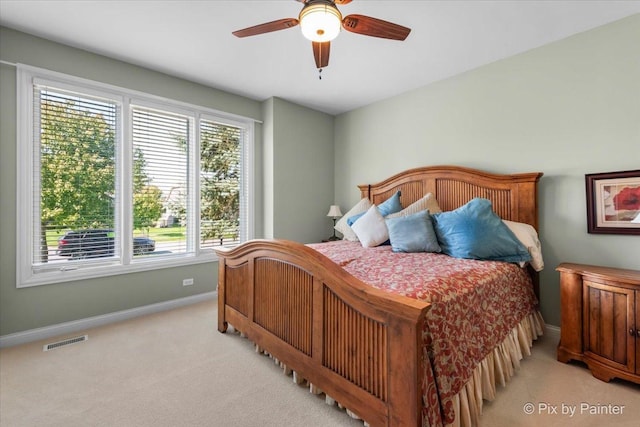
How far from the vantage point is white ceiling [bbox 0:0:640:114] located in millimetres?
2148

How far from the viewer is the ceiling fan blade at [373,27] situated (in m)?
1.73

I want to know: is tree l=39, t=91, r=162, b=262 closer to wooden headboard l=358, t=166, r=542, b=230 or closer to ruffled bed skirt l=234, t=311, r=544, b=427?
ruffled bed skirt l=234, t=311, r=544, b=427

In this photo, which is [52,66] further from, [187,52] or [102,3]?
[187,52]

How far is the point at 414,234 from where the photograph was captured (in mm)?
2545

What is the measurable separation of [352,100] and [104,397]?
13.1ft

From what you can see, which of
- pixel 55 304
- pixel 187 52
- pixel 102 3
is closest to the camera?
pixel 102 3

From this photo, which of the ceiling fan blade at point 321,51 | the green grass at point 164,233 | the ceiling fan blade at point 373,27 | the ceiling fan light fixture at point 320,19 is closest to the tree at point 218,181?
the green grass at point 164,233

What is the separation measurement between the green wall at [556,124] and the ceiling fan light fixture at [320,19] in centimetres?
211

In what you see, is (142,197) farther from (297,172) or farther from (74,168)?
(297,172)

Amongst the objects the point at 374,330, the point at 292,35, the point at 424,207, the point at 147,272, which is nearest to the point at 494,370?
the point at 374,330

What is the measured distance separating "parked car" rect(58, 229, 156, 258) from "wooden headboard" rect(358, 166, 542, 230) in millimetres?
3140

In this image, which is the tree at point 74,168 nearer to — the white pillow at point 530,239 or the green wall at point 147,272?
the green wall at point 147,272

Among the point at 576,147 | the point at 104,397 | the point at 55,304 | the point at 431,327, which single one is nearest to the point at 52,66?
the point at 55,304

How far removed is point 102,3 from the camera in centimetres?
212
